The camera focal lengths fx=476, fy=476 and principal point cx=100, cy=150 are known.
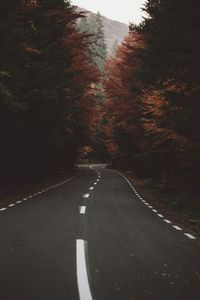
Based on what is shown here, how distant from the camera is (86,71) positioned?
35906 mm

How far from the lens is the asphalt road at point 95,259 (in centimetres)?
593

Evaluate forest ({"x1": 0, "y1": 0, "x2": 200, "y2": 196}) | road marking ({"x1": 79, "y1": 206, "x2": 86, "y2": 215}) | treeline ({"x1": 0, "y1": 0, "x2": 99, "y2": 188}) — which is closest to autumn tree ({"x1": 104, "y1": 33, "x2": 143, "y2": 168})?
forest ({"x1": 0, "y1": 0, "x2": 200, "y2": 196})

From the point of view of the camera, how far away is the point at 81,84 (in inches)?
1410

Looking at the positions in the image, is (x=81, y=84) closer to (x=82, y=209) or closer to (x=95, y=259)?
(x=82, y=209)

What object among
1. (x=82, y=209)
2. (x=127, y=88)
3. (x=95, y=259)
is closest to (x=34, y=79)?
(x=82, y=209)

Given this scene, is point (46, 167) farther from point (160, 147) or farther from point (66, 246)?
point (66, 246)

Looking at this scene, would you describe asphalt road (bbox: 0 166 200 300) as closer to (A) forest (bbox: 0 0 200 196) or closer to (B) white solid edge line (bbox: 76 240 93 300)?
(B) white solid edge line (bbox: 76 240 93 300)

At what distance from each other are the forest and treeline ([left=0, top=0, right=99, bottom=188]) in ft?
0.13

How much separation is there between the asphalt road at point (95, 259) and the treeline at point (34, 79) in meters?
7.52

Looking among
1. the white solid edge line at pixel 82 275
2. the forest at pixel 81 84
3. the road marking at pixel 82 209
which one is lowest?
the road marking at pixel 82 209

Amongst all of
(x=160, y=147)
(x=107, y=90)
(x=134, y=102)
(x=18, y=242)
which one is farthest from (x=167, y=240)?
(x=107, y=90)

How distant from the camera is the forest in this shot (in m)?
15.8

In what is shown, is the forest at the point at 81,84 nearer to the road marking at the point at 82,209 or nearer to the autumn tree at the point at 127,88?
the autumn tree at the point at 127,88

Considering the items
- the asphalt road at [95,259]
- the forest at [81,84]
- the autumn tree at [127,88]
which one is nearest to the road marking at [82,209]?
the asphalt road at [95,259]
